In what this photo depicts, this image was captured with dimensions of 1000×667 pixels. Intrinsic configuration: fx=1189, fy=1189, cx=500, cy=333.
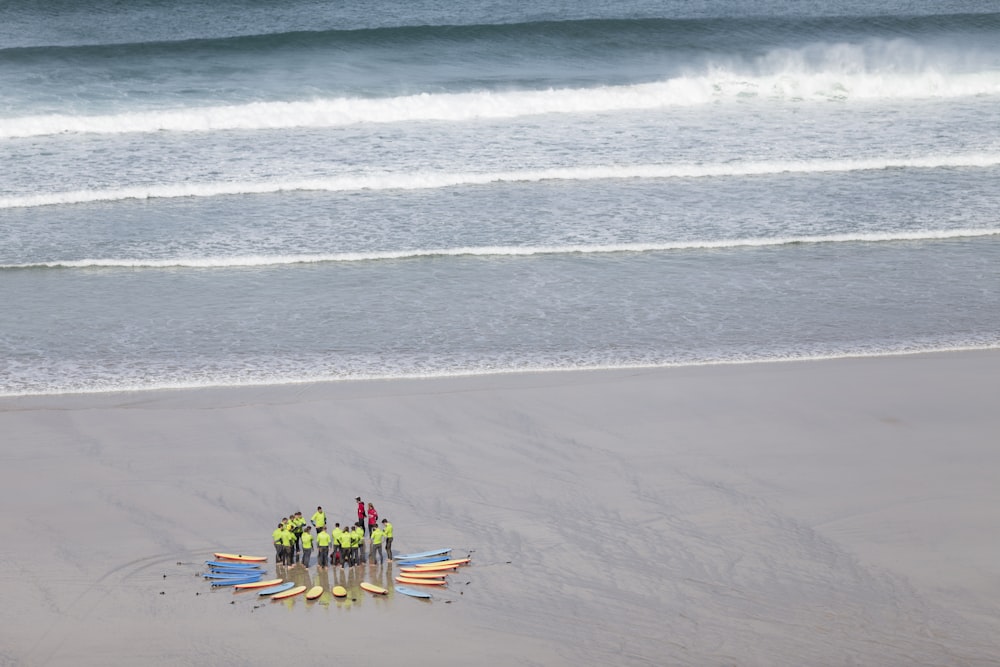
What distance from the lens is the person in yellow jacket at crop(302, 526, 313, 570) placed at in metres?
13.4

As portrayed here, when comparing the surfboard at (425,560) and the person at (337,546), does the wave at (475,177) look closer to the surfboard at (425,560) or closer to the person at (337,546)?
the person at (337,546)

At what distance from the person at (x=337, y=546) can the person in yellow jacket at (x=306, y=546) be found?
0.90ft

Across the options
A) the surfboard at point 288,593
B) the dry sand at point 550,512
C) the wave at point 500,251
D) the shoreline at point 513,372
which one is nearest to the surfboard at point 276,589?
the surfboard at point 288,593

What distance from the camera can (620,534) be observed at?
1378 centimetres

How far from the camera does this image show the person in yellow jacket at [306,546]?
13375 millimetres

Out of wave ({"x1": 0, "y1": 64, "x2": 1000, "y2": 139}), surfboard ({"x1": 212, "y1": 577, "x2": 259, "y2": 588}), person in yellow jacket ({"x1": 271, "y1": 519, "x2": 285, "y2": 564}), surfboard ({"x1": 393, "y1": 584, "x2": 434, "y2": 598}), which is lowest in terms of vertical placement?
surfboard ({"x1": 393, "y1": 584, "x2": 434, "y2": 598})

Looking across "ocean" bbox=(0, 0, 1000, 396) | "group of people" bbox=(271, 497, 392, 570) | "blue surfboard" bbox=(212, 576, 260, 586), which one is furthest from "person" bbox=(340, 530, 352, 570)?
"ocean" bbox=(0, 0, 1000, 396)

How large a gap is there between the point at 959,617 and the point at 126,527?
9.33 meters

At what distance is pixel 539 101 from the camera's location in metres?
32.7

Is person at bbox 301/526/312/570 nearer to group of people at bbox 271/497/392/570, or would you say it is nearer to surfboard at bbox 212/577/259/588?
group of people at bbox 271/497/392/570

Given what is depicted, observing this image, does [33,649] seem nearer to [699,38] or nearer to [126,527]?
[126,527]

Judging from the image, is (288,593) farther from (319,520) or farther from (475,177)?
(475,177)

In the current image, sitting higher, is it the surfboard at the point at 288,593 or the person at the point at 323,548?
→ the person at the point at 323,548

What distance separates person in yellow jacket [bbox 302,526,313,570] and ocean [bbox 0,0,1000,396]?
4740 mm
